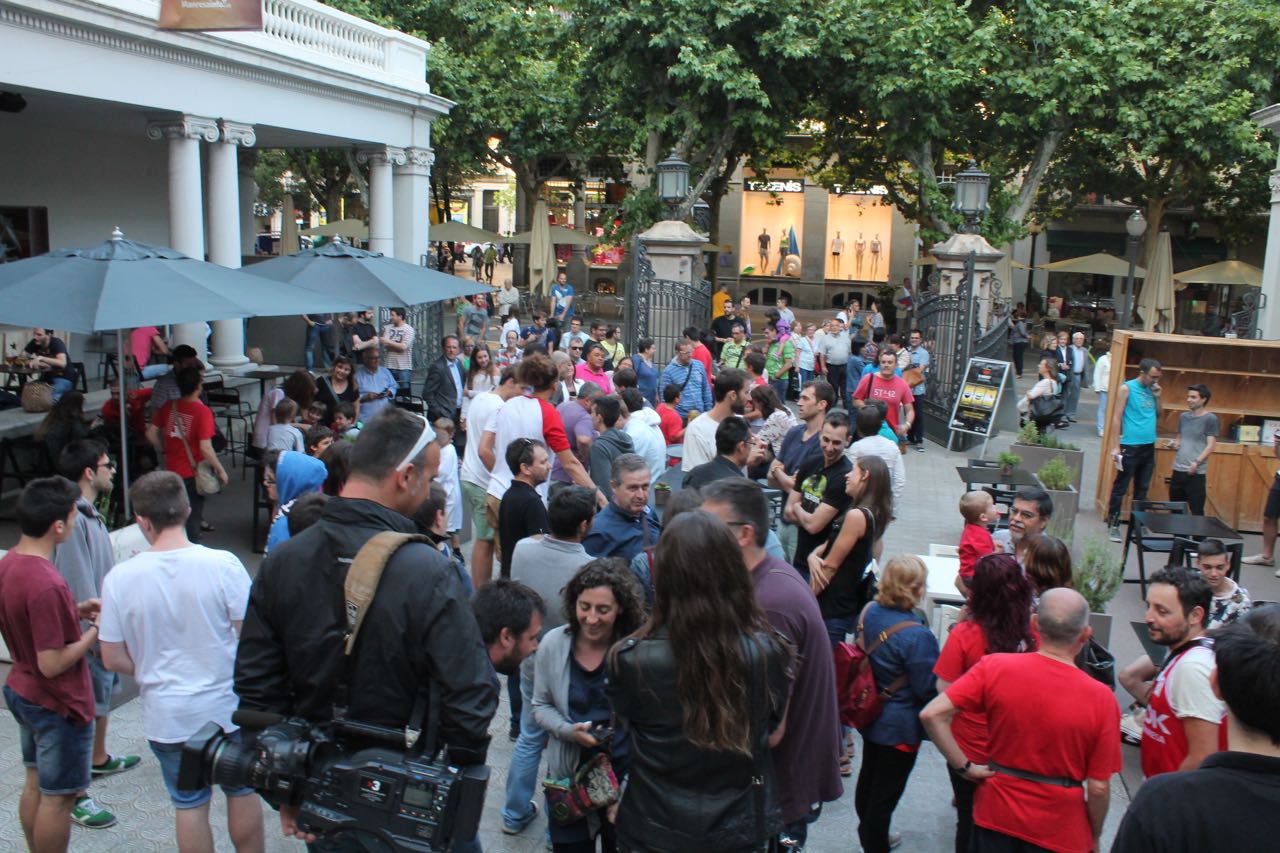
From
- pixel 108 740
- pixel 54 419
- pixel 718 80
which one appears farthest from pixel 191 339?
pixel 718 80

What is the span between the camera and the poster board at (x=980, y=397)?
15.3 meters

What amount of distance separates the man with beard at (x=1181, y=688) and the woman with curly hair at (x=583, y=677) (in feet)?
6.69

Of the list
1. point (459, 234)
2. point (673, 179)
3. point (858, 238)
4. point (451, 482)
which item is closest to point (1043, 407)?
point (673, 179)

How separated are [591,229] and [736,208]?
20.1 ft

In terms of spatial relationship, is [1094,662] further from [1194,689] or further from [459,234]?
[459,234]

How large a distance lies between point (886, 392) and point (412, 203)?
11415mm

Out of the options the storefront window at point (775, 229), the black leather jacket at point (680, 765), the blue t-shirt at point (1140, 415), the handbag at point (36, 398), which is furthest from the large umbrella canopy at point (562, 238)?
the black leather jacket at point (680, 765)

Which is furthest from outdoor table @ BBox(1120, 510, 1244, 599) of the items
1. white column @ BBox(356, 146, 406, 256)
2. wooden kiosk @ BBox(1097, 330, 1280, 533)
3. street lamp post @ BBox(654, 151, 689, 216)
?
white column @ BBox(356, 146, 406, 256)

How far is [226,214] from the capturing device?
52.0ft

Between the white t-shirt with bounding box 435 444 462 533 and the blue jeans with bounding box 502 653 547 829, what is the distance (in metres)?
2.67

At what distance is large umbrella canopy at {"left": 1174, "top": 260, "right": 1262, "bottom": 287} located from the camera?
28016 mm

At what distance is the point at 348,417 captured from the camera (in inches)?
370

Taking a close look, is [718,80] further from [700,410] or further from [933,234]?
Answer: [700,410]

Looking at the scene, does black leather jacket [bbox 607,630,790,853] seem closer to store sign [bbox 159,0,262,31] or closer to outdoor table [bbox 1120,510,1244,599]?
outdoor table [bbox 1120,510,1244,599]
